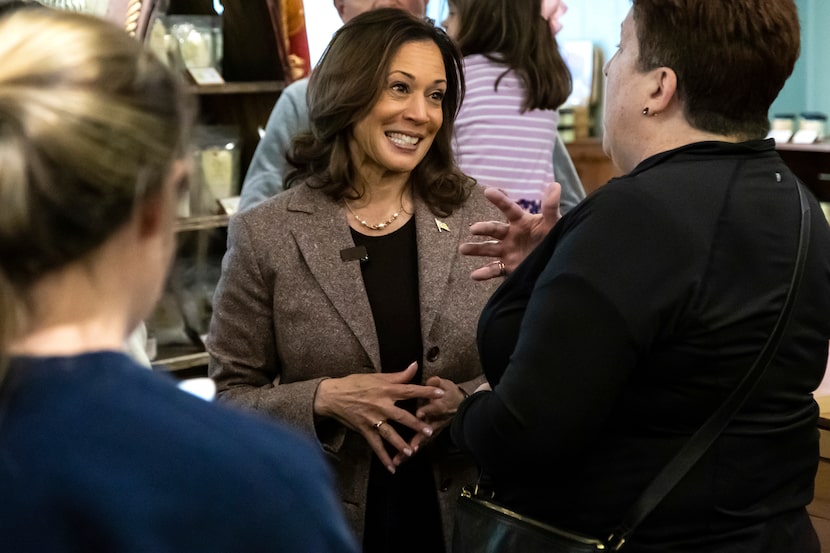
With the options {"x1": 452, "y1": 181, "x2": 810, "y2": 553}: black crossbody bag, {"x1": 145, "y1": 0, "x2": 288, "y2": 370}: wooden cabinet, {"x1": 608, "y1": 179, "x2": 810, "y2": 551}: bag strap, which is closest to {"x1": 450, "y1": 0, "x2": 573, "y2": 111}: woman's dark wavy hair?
{"x1": 145, "y1": 0, "x2": 288, "y2": 370}: wooden cabinet

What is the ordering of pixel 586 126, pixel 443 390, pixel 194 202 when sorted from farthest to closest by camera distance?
pixel 586 126, pixel 194 202, pixel 443 390

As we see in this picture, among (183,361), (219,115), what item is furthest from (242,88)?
(183,361)

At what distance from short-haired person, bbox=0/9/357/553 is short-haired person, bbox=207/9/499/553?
116cm

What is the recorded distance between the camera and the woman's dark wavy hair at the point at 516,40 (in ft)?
9.89

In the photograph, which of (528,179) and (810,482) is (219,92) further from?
(810,482)

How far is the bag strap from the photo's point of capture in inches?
58.4

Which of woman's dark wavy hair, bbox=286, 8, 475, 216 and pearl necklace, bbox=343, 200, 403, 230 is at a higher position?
woman's dark wavy hair, bbox=286, 8, 475, 216

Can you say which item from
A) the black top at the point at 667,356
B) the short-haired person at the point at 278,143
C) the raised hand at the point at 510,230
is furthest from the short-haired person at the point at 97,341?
the short-haired person at the point at 278,143

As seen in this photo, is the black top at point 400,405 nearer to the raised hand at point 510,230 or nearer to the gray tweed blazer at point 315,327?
the gray tweed blazer at point 315,327

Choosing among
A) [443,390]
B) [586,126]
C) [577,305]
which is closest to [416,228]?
[443,390]

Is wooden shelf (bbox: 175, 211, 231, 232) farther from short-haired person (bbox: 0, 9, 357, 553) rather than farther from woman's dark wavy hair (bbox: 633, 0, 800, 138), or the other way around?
short-haired person (bbox: 0, 9, 357, 553)

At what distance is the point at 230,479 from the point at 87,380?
14 centimetres

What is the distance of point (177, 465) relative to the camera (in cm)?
80

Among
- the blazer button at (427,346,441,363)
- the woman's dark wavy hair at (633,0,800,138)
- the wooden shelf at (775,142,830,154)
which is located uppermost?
the woman's dark wavy hair at (633,0,800,138)
